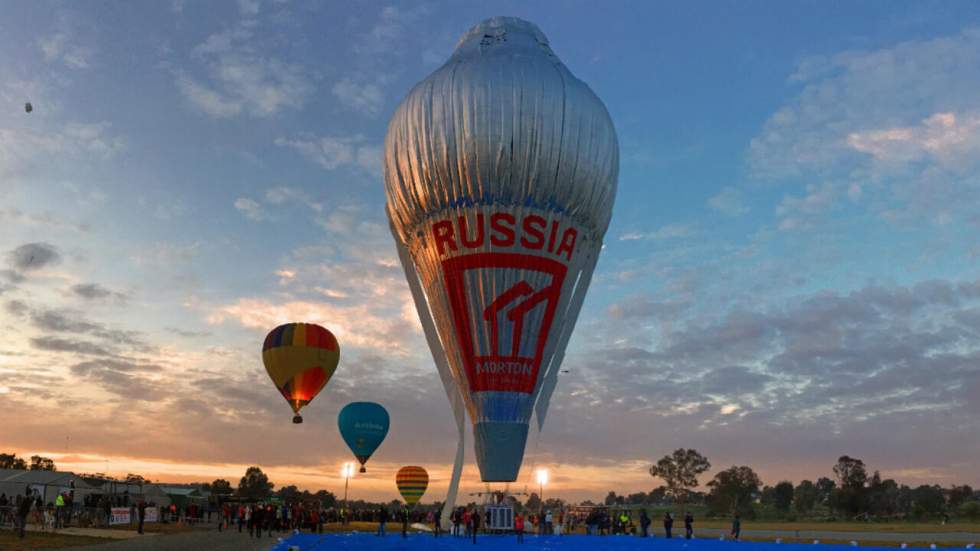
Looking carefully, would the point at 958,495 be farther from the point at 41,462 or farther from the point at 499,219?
the point at 41,462

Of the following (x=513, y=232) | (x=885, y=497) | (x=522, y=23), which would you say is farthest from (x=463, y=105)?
(x=885, y=497)

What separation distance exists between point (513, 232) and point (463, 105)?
681 centimetres

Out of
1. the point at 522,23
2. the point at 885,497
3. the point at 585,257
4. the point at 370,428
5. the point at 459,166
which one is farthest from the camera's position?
the point at 885,497

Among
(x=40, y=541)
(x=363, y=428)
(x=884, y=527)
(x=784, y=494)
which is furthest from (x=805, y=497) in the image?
(x=40, y=541)

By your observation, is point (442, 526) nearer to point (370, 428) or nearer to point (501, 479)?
point (501, 479)

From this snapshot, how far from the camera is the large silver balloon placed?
41000 mm

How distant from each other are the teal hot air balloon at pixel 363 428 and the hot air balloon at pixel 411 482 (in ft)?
40.2

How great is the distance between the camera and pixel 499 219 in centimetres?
4131

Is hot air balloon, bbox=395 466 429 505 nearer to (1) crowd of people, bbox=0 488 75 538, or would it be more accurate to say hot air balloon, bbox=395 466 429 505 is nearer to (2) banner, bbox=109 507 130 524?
(2) banner, bbox=109 507 130 524

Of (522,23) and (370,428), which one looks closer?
(522,23)

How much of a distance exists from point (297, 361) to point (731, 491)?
12852cm

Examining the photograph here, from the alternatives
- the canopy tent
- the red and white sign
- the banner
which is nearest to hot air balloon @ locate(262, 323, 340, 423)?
the banner

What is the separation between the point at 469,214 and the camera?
41.5m

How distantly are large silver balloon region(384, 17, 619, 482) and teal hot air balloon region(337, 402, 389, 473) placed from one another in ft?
71.3
